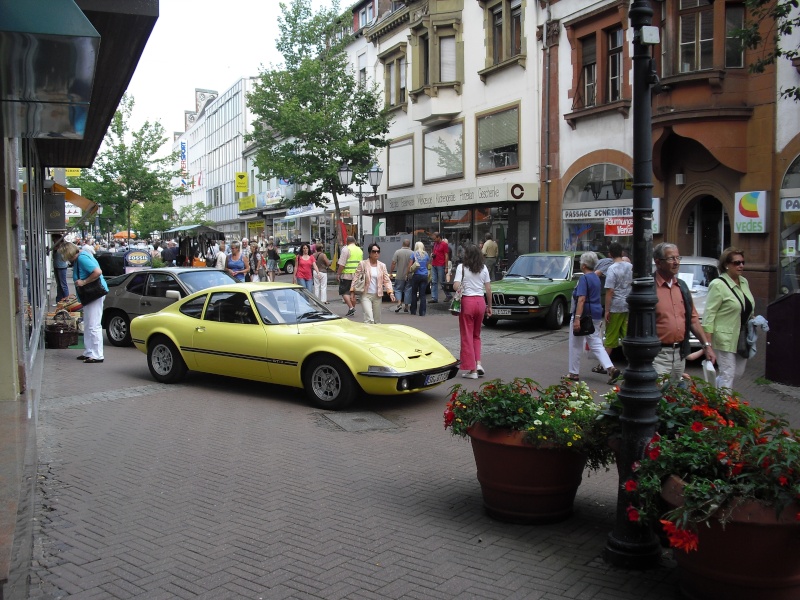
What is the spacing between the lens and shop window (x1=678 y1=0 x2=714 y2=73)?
17.9 meters

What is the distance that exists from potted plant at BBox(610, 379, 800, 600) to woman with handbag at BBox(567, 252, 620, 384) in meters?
6.08

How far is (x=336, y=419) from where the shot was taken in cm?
837

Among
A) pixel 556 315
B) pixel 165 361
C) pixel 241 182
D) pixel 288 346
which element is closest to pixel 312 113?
pixel 556 315

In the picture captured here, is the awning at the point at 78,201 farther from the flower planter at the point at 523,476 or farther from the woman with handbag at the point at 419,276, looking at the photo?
the flower planter at the point at 523,476

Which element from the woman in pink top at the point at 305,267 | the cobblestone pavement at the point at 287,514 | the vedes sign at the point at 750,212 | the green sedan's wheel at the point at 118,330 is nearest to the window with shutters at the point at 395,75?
the woman in pink top at the point at 305,267

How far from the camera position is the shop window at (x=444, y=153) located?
28.8 meters

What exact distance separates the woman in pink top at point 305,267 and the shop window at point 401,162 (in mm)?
13353

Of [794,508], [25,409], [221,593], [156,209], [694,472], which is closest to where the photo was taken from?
[794,508]

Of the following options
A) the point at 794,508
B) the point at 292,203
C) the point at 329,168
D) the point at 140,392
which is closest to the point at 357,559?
the point at 794,508

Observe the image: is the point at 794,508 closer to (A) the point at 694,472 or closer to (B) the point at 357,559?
(A) the point at 694,472

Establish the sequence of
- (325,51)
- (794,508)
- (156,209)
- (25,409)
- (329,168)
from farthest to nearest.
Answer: (156,209) < (325,51) < (329,168) < (25,409) < (794,508)

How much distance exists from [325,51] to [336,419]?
27.9 m

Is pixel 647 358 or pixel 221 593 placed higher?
pixel 647 358

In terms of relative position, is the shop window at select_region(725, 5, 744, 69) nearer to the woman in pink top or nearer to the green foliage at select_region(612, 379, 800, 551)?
the woman in pink top
